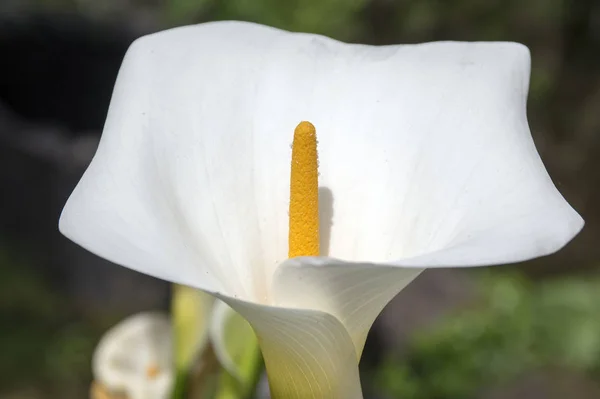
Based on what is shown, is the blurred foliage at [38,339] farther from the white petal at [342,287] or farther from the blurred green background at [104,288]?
the white petal at [342,287]

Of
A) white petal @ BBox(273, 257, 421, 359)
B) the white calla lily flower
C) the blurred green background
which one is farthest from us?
the blurred green background

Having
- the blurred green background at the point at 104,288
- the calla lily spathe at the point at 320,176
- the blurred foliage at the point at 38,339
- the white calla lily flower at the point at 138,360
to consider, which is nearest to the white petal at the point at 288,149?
the calla lily spathe at the point at 320,176

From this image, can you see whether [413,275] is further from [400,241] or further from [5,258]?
[5,258]

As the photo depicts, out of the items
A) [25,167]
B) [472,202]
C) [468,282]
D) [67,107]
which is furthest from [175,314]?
[468,282]

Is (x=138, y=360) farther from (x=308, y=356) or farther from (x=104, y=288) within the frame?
(x=104, y=288)

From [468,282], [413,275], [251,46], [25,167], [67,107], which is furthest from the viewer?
[468,282]

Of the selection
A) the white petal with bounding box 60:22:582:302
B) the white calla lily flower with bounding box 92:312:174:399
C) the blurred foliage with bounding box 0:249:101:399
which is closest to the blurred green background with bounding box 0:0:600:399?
the blurred foliage with bounding box 0:249:101:399

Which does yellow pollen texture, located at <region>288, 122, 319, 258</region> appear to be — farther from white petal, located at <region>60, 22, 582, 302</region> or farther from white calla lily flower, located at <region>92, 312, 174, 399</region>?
white calla lily flower, located at <region>92, 312, 174, 399</region>
